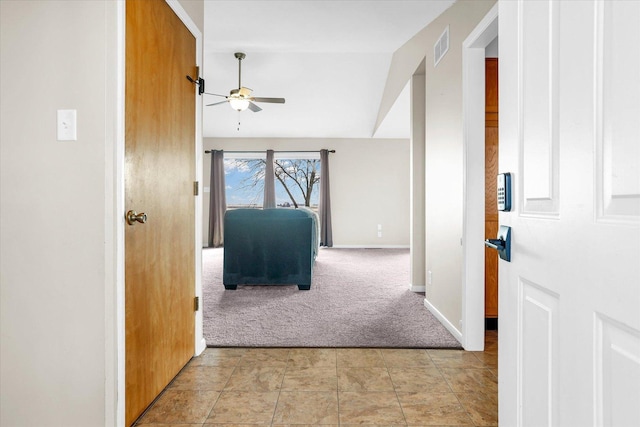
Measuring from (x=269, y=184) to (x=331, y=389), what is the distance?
6.18 meters

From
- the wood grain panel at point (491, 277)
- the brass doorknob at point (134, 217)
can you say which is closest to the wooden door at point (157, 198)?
the brass doorknob at point (134, 217)

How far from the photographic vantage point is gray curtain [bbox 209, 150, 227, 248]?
7.68 metres

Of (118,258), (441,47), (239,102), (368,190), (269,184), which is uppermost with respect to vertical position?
(239,102)

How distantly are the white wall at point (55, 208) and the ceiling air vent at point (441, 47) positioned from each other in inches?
88.8

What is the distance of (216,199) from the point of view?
771 centimetres

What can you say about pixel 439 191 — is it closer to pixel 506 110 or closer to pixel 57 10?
pixel 506 110

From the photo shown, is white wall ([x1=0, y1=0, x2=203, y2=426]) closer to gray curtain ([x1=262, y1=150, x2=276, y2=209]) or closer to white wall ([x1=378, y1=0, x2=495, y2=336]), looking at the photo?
white wall ([x1=378, y1=0, x2=495, y2=336])

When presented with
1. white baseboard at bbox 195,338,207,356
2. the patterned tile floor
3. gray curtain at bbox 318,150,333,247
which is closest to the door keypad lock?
the patterned tile floor

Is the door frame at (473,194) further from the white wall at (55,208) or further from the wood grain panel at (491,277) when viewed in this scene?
the white wall at (55,208)

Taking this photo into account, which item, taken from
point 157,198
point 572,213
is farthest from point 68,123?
point 572,213

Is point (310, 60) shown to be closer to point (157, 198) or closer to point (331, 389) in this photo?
point (157, 198)

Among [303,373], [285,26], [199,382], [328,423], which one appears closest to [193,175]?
[199,382]

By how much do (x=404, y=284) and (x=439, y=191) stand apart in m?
1.67

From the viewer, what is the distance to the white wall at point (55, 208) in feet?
4.43
